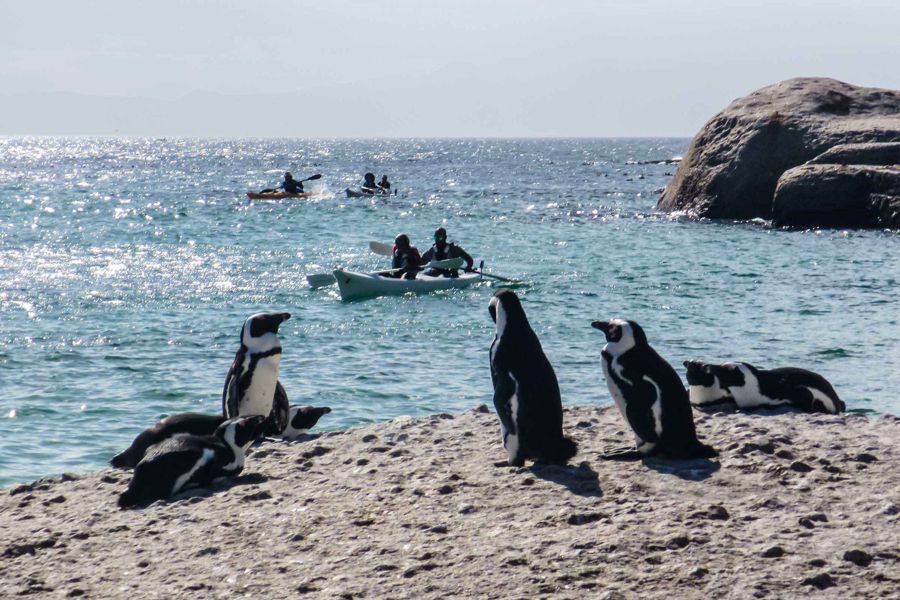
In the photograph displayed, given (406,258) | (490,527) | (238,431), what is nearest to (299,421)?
(238,431)

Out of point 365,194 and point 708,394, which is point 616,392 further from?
point 365,194

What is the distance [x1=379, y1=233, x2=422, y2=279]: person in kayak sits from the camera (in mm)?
25609

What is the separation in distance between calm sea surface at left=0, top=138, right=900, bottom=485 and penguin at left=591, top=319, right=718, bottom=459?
16.7 ft

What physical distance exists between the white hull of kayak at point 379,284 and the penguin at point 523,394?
15.1m

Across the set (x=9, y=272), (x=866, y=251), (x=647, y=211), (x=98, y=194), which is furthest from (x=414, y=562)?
(x=98, y=194)

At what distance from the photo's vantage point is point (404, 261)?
26.0 metres

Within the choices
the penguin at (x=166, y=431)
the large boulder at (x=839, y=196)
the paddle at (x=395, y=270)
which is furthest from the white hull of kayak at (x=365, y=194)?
the penguin at (x=166, y=431)

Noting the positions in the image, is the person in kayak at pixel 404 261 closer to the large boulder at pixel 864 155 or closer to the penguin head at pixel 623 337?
the penguin head at pixel 623 337

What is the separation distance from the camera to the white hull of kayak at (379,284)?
24844 millimetres

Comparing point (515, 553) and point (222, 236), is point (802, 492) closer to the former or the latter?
point (515, 553)

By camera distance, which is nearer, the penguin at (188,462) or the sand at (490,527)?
the sand at (490,527)

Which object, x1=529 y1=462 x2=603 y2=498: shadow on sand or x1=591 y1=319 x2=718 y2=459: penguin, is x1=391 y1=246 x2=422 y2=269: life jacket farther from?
x1=529 y1=462 x2=603 y2=498: shadow on sand

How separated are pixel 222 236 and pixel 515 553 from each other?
117ft

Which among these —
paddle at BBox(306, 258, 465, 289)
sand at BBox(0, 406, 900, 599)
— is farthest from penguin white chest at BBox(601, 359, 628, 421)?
paddle at BBox(306, 258, 465, 289)
